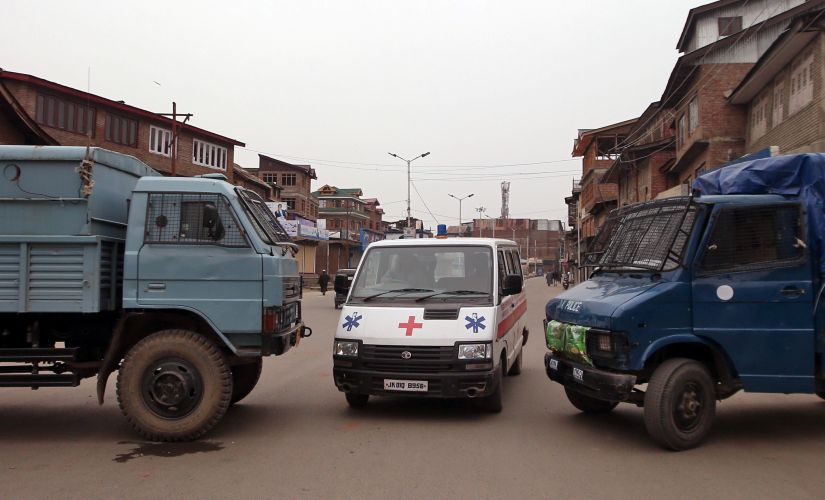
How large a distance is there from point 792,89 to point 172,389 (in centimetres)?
1807

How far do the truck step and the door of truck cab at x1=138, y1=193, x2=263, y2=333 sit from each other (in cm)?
93

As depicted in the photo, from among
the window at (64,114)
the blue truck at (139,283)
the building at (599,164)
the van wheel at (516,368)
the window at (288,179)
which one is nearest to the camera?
the blue truck at (139,283)

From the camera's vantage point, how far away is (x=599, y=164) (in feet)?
162

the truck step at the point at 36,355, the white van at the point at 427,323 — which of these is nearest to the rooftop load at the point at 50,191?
the truck step at the point at 36,355

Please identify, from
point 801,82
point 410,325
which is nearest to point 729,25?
point 801,82

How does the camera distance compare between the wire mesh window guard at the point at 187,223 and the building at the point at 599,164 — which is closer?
the wire mesh window guard at the point at 187,223

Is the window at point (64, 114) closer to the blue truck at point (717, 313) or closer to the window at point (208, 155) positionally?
the window at point (208, 155)

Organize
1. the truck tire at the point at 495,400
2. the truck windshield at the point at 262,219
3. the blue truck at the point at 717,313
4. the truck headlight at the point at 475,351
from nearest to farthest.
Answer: the blue truck at the point at 717,313
the truck windshield at the point at 262,219
the truck headlight at the point at 475,351
the truck tire at the point at 495,400

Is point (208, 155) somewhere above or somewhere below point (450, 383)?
above

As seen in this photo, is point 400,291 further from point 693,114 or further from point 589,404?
point 693,114

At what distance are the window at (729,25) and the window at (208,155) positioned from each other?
32300mm

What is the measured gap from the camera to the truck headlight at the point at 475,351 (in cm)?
661

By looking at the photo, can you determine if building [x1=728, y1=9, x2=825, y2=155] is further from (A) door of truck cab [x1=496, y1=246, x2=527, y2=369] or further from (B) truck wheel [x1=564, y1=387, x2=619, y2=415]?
(B) truck wheel [x1=564, y1=387, x2=619, y2=415]

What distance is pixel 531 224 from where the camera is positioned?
12312 centimetres
